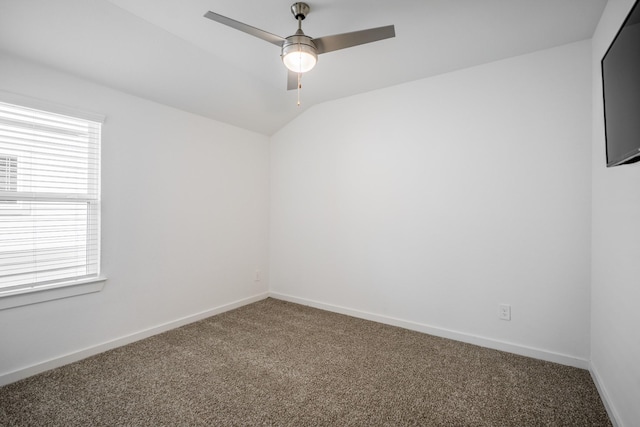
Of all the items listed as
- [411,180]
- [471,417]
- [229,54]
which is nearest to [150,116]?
[229,54]

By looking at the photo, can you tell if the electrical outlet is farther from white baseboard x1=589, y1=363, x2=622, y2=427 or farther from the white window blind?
the white window blind

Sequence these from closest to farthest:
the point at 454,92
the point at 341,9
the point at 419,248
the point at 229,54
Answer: the point at 341,9
the point at 229,54
the point at 454,92
the point at 419,248

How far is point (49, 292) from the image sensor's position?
219 cm

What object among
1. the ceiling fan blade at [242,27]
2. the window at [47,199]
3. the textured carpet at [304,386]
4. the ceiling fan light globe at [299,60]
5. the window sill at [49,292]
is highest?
the ceiling fan blade at [242,27]

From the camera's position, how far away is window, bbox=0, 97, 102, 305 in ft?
6.75

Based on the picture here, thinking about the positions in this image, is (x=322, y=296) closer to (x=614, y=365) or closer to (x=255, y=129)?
(x=255, y=129)

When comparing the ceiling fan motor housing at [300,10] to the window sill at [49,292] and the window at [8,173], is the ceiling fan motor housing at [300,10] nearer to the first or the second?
the window at [8,173]

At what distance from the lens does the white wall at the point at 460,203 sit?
7.47 ft

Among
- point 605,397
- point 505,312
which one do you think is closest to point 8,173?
point 505,312

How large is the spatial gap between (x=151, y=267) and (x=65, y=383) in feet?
3.33

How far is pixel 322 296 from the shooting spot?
362 centimetres

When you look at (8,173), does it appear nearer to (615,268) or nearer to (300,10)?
(300,10)

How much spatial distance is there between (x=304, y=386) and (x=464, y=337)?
152cm

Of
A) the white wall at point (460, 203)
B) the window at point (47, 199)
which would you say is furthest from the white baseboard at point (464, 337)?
the window at point (47, 199)
